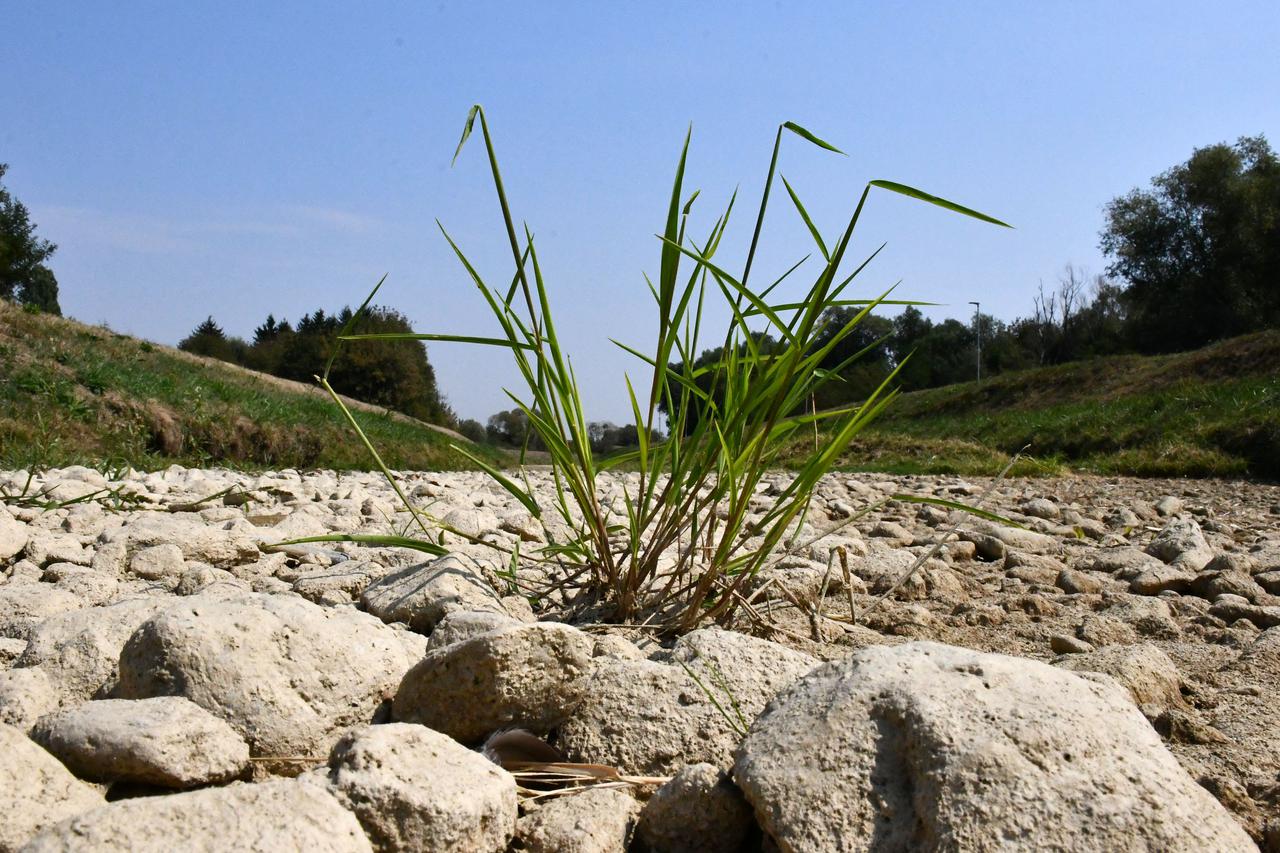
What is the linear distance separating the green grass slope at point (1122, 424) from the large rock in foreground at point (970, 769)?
4.23 m

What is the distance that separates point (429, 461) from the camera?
13812 millimetres

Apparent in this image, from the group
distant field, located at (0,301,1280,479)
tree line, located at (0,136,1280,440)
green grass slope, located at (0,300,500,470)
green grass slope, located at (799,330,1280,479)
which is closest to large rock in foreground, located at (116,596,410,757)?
distant field, located at (0,301,1280,479)

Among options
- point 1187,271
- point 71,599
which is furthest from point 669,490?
point 1187,271

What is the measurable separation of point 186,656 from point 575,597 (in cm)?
96

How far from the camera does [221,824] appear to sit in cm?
96

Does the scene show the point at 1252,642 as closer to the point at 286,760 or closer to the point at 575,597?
the point at 575,597

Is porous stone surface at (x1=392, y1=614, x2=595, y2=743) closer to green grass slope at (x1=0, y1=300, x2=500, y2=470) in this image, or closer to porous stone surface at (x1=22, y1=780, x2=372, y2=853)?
porous stone surface at (x1=22, y1=780, x2=372, y2=853)

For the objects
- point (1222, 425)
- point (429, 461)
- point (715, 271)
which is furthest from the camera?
point (429, 461)

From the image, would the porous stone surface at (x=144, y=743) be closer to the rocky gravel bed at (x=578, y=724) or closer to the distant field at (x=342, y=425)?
the rocky gravel bed at (x=578, y=724)

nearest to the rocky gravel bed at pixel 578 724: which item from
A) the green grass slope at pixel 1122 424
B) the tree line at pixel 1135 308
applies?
the green grass slope at pixel 1122 424

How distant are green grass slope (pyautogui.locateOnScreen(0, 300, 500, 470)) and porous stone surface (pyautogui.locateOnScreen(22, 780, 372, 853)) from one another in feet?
16.5

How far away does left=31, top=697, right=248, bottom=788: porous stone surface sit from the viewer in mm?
1169

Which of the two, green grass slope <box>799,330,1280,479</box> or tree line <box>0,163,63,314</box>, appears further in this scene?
tree line <box>0,163,63,314</box>

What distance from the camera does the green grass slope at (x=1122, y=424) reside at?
9.35 meters
